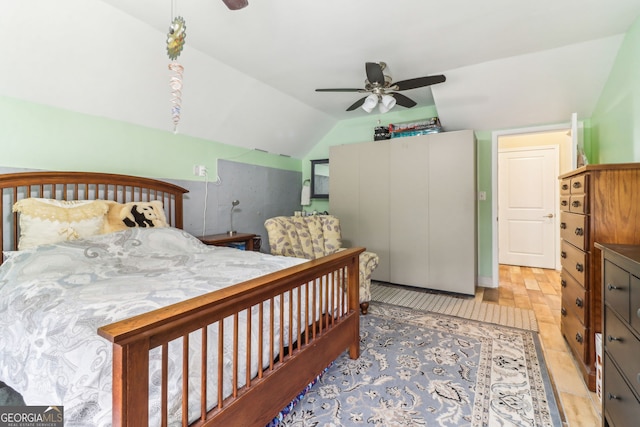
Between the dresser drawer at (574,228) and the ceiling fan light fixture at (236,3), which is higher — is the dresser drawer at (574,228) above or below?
below

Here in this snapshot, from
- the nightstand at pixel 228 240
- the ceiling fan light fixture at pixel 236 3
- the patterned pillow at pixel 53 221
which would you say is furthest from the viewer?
the nightstand at pixel 228 240

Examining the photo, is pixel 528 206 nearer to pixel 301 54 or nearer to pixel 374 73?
pixel 374 73

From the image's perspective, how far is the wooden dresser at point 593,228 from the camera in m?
1.55

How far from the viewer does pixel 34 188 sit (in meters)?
2.02

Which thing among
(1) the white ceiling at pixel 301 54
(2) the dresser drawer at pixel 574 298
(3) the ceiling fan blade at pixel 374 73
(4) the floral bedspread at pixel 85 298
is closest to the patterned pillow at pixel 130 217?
(4) the floral bedspread at pixel 85 298

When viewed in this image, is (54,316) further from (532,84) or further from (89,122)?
(532,84)

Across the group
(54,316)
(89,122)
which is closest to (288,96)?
(89,122)

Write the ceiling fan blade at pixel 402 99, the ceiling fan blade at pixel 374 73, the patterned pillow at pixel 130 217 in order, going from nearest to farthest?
the patterned pillow at pixel 130 217 < the ceiling fan blade at pixel 374 73 < the ceiling fan blade at pixel 402 99

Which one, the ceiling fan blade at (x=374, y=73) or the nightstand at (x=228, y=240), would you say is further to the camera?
the nightstand at (x=228, y=240)

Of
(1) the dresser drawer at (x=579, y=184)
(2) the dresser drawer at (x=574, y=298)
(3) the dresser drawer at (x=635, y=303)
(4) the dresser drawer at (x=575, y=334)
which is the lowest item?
(4) the dresser drawer at (x=575, y=334)

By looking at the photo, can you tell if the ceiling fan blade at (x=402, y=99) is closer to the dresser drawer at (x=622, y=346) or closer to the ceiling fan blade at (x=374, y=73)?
the ceiling fan blade at (x=374, y=73)

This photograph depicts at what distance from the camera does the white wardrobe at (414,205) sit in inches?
127

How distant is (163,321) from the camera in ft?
2.56

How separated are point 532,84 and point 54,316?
3918 millimetres
